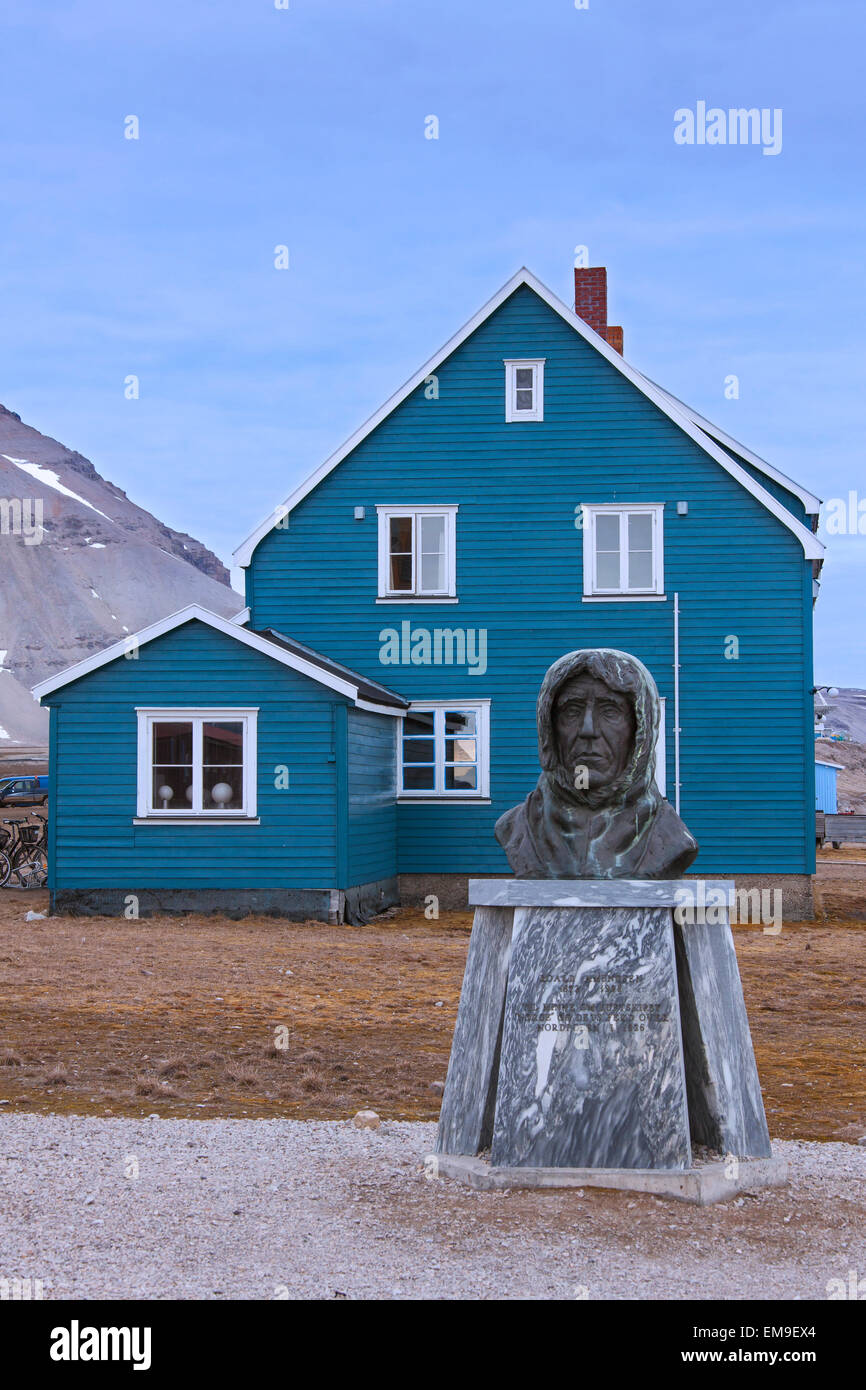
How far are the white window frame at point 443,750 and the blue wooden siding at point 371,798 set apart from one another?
13.2 inches

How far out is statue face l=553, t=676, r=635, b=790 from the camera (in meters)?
6.88

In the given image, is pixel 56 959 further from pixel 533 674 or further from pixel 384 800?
pixel 533 674

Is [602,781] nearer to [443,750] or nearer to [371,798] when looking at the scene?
[371,798]

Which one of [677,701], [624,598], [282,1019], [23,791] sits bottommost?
[282,1019]

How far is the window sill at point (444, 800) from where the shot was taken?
2158 cm

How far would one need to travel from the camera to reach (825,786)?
50.8m

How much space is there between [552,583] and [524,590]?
0.42m

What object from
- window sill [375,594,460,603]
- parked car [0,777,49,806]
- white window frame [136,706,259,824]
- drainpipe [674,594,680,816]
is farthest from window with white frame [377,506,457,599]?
parked car [0,777,49,806]

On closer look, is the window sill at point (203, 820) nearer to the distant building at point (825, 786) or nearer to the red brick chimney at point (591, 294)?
the red brick chimney at point (591, 294)

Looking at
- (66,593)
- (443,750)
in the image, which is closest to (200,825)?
(443,750)

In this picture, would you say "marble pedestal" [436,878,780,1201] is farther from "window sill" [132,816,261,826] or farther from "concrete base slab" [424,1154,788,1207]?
"window sill" [132,816,261,826]

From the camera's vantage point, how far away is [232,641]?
1931 centimetres
